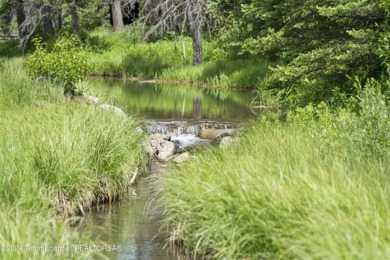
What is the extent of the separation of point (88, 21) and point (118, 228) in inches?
1234

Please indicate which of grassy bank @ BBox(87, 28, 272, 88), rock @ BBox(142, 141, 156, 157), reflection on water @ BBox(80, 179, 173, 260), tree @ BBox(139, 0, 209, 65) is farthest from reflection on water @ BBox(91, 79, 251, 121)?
reflection on water @ BBox(80, 179, 173, 260)

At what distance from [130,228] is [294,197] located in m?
3.13

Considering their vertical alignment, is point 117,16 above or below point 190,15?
above

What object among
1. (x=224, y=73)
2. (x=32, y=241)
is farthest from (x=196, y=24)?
(x=32, y=241)

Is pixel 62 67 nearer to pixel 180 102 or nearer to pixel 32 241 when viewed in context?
pixel 180 102

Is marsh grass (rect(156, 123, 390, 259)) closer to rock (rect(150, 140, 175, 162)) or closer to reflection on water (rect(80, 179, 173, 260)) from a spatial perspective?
reflection on water (rect(80, 179, 173, 260))

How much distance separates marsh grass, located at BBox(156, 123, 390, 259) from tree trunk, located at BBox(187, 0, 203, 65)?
18671 mm

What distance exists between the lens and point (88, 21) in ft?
124

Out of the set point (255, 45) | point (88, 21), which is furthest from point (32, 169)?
point (88, 21)

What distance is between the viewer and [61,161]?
7855mm

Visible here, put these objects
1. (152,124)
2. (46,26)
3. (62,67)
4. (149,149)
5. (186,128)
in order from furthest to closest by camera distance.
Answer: (46,26) → (152,124) → (186,128) → (62,67) → (149,149)

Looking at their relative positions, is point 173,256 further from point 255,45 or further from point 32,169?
point 255,45

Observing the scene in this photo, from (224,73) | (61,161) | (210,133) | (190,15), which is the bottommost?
(210,133)

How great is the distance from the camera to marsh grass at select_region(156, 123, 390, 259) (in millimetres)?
4586
